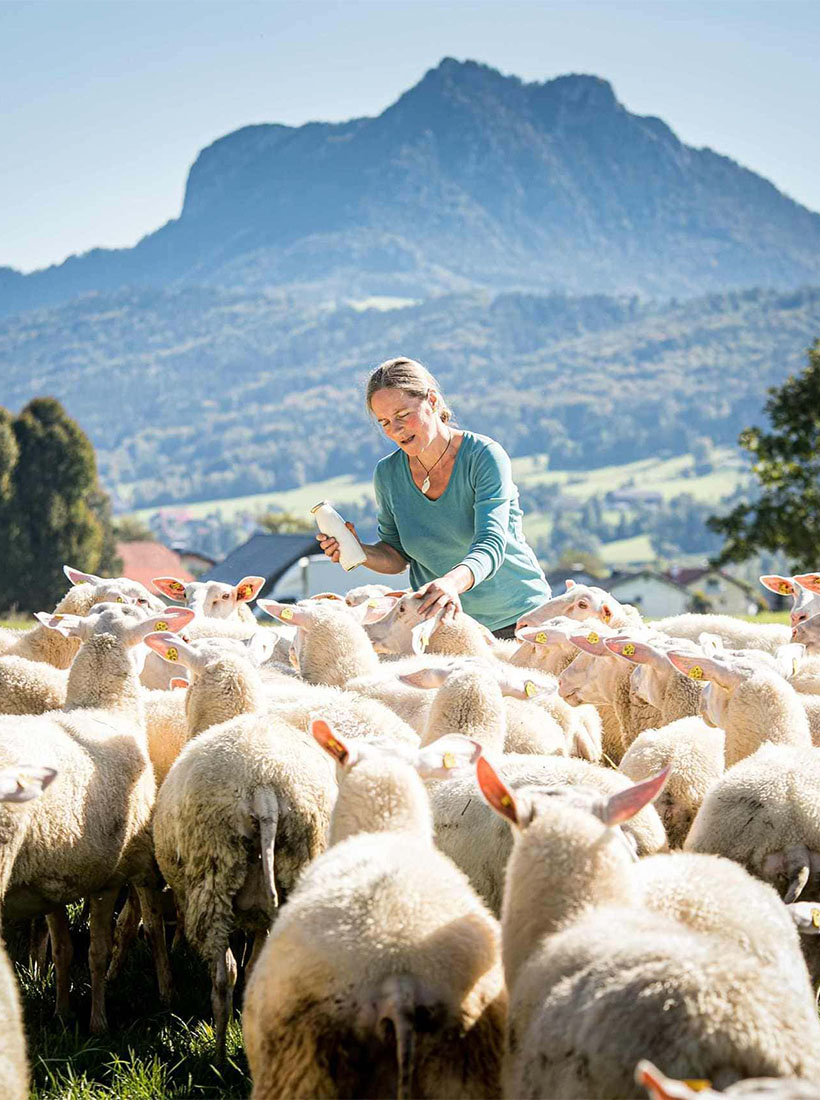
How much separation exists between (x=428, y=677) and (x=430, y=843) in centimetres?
203

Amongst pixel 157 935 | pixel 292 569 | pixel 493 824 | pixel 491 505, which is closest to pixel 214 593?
pixel 491 505

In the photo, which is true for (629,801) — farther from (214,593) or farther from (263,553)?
(263,553)

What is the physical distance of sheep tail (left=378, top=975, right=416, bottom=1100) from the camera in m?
2.79

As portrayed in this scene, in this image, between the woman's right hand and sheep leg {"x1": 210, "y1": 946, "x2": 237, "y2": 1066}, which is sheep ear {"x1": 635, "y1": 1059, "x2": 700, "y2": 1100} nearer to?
sheep leg {"x1": 210, "y1": 946, "x2": 237, "y2": 1066}

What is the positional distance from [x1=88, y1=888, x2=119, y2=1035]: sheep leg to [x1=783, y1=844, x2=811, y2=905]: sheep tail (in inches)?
95.9

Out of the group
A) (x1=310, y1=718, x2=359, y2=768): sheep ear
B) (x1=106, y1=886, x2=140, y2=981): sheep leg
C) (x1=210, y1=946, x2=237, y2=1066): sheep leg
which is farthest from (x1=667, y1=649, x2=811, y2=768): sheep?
(x1=106, y1=886, x2=140, y2=981): sheep leg

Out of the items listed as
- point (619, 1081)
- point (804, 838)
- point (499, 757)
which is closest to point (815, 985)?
point (804, 838)

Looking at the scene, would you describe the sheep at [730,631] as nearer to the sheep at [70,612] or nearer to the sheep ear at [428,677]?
the sheep ear at [428,677]

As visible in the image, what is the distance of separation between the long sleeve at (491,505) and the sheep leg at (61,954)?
109 inches

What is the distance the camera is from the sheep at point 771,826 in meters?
3.98

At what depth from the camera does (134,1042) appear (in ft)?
14.2

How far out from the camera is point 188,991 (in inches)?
192

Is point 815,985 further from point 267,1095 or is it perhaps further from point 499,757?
point 267,1095

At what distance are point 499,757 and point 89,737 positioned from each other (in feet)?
5.17
